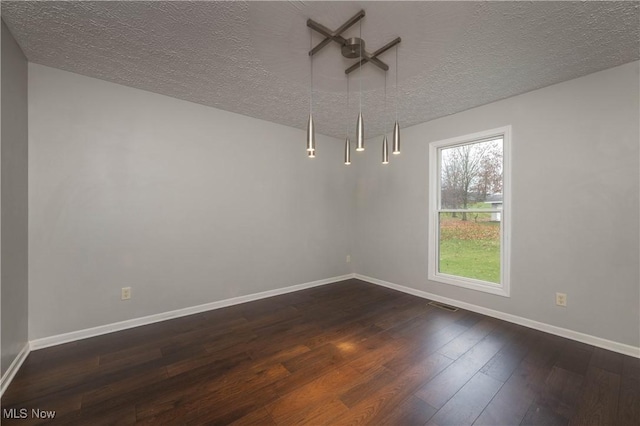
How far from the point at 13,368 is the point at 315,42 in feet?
10.9

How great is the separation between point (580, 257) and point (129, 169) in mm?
4558

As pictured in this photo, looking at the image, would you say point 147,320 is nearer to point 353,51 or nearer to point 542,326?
point 353,51

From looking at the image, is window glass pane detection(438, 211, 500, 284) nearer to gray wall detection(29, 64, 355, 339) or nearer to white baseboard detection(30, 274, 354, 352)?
gray wall detection(29, 64, 355, 339)

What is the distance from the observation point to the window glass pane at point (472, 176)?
3035 mm

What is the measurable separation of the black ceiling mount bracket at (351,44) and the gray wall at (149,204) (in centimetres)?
→ 182

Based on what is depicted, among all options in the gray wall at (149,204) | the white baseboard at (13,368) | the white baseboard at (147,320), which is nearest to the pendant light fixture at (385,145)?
the gray wall at (149,204)

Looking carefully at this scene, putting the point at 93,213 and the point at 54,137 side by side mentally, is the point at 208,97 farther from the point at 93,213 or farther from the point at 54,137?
the point at 93,213

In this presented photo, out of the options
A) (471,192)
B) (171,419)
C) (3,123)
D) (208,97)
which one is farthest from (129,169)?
(471,192)

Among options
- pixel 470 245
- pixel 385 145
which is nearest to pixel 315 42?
pixel 385 145

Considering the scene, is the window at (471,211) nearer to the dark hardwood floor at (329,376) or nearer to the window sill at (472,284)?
the window sill at (472,284)

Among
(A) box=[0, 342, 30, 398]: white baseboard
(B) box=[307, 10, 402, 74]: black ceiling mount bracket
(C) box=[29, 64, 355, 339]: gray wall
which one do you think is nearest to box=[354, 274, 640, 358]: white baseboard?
(C) box=[29, 64, 355, 339]: gray wall

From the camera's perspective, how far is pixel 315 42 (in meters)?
1.94

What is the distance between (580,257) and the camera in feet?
7.91

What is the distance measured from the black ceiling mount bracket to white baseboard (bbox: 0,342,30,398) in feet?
10.5
